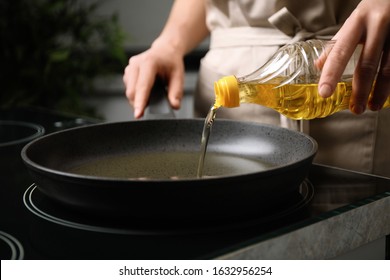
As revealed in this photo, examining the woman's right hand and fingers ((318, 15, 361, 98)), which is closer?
fingers ((318, 15, 361, 98))

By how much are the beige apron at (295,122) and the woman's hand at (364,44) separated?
289 millimetres

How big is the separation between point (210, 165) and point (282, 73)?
17cm

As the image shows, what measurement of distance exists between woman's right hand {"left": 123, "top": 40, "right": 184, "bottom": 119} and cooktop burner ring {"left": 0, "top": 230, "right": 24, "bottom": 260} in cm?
49

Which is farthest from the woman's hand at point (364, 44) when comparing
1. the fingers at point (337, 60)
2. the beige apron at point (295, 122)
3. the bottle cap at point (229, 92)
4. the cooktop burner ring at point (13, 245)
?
the cooktop burner ring at point (13, 245)

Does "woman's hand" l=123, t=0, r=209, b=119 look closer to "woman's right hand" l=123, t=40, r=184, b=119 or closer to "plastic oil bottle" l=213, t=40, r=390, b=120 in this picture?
"woman's right hand" l=123, t=40, r=184, b=119

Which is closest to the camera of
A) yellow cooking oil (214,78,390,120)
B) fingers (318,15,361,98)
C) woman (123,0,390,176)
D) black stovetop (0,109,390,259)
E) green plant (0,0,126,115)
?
black stovetop (0,109,390,259)

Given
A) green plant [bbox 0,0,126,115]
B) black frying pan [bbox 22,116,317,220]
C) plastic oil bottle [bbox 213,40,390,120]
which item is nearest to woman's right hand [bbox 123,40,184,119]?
black frying pan [bbox 22,116,317,220]

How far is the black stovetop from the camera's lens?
56cm

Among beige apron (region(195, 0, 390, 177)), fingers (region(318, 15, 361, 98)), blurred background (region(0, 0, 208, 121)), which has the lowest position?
blurred background (region(0, 0, 208, 121))

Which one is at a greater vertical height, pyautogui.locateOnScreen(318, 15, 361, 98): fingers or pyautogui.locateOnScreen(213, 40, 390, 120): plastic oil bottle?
pyautogui.locateOnScreen(318, 15, 361, 98): fingers

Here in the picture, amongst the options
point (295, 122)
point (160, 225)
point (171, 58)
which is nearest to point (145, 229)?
point (160, 225)

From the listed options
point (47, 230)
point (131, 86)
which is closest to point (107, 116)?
point (131, 86)

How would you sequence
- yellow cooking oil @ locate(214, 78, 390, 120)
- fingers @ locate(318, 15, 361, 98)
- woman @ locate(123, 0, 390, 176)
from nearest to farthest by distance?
1. fingers @ locate(318, 15, 361, 98)
2. yellow cooking oil @ locate(214, 78, 390, 120)
3. woman @ locate(123, 0, 390, 176)
